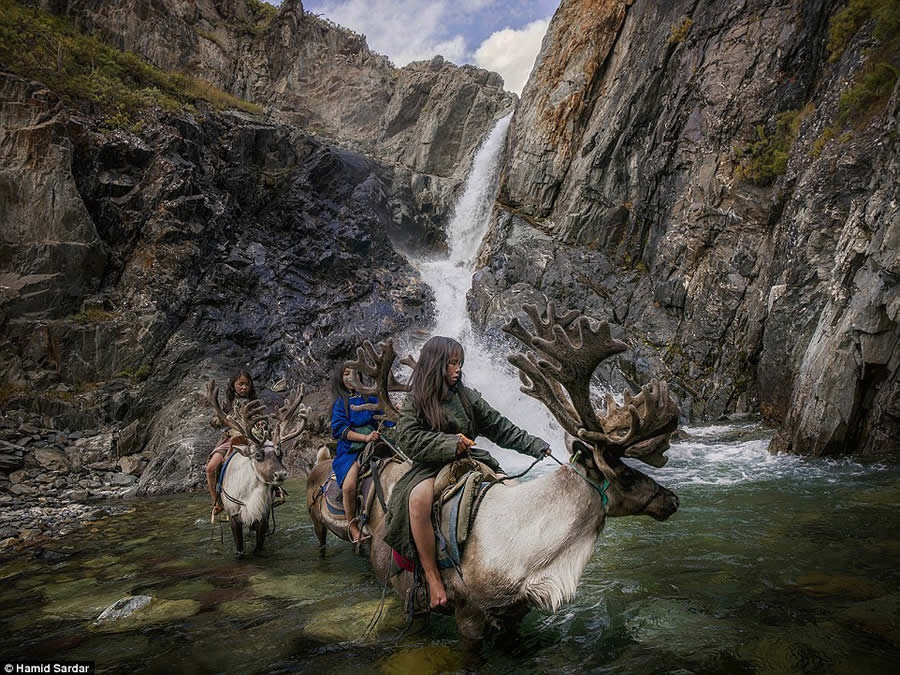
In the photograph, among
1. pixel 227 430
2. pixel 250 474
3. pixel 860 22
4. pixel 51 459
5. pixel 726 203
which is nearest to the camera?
pixel 250 474

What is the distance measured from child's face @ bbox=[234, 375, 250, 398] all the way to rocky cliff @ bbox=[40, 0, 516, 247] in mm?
23026

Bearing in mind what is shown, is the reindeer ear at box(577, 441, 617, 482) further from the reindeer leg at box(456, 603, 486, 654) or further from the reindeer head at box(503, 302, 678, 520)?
the reindeer leg at box(456, 603, 486, 654)

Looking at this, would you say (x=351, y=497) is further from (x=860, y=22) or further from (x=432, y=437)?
(x=860, y=22)

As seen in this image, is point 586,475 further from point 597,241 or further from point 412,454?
point 597,241

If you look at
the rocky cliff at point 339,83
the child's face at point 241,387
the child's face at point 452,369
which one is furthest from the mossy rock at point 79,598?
the rocky cliff at point 339,83

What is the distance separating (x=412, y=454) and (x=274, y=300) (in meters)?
19.1

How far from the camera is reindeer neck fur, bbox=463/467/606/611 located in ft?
9.48

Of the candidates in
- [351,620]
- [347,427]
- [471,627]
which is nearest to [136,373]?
[347,427]

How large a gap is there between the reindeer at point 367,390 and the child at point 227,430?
1.19 meters

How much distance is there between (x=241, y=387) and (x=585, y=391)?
5.30 metres

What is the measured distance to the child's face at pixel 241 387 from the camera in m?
6.88

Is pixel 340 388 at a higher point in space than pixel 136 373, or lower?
higher

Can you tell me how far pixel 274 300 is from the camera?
2091 cm

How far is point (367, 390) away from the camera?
18.2 feet
